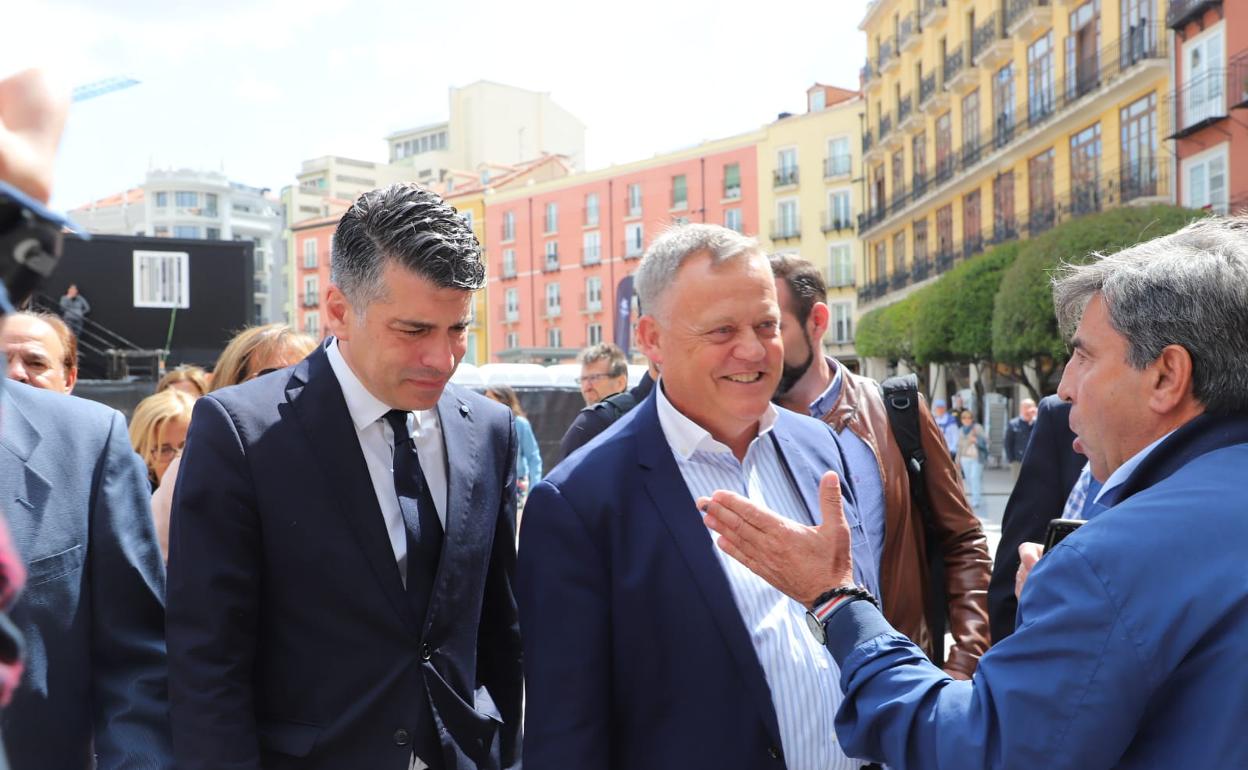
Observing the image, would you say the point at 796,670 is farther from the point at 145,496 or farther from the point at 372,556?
the point at 145,496

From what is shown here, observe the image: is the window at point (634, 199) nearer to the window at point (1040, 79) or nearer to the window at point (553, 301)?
the window at point (553, 301)

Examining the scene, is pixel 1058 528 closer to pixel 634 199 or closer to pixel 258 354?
pixel 258 354

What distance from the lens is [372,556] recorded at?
2172 mm

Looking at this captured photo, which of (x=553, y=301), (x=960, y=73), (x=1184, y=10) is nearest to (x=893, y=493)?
(x=1184, y=10)

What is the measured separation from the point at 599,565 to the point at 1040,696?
91 cm

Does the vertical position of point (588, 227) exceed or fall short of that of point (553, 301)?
it exceeds it

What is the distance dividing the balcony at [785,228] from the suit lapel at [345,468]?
4948cm

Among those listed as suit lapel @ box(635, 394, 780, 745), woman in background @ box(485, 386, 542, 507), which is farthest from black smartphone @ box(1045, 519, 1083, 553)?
woman in background @ box(485, 386, 542, 507)

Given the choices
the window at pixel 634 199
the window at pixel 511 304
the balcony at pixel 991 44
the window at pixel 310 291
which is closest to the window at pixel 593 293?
the window at pixel 634 199

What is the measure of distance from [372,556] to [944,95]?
3805cm

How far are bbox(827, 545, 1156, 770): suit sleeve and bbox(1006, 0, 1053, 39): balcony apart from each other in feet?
105

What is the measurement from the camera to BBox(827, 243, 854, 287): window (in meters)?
48.8

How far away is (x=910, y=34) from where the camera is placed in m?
39.1

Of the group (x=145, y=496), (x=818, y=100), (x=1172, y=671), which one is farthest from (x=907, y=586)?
(x=818, y=100)
